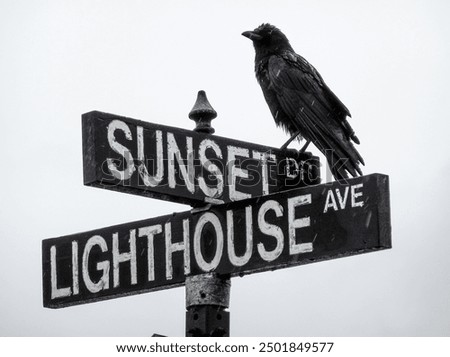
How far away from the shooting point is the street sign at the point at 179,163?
11.7 feet

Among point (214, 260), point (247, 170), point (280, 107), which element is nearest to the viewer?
point (214, 260)

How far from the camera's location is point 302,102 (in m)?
6.08

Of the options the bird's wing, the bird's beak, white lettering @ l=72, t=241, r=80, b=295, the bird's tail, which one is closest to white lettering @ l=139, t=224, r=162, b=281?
white lettering @ l=72, t=241, r=80, b=295

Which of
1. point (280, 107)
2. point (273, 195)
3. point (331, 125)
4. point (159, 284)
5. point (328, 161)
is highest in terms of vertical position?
point (280, 107)

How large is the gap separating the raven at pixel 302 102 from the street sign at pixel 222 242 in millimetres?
1039

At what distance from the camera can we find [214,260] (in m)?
3.63

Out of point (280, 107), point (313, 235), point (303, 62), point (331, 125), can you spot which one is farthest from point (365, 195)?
point (303, 62)

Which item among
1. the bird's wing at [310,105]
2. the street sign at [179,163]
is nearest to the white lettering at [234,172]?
the street sign at [179,163]

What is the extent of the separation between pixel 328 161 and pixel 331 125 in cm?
73

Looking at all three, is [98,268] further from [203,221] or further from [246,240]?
[246,240]

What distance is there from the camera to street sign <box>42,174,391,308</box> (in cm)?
330

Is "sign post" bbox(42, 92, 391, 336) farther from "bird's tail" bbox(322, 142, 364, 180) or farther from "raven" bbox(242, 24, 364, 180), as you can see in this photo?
"raven" bbox(242, 24, 364, 180)

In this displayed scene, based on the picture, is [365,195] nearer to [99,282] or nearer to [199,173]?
[199,173]

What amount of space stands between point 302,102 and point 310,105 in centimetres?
16
